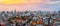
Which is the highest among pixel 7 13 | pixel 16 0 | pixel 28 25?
pixel 16 0

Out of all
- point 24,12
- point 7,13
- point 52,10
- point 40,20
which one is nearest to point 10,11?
point 7,13

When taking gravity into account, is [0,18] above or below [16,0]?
below

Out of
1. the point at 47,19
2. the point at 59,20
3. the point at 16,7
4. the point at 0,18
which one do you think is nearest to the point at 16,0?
the point at 16,7

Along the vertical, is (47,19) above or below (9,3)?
below

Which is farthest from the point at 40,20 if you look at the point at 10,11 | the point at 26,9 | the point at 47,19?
the point at 10,11

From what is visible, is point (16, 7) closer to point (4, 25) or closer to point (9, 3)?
point (9, 3)

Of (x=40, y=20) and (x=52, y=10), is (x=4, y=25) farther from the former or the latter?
(x=52, y=10)

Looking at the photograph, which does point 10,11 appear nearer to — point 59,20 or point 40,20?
point 40,20

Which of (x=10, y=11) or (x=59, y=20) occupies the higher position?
(x=10, y=11)
